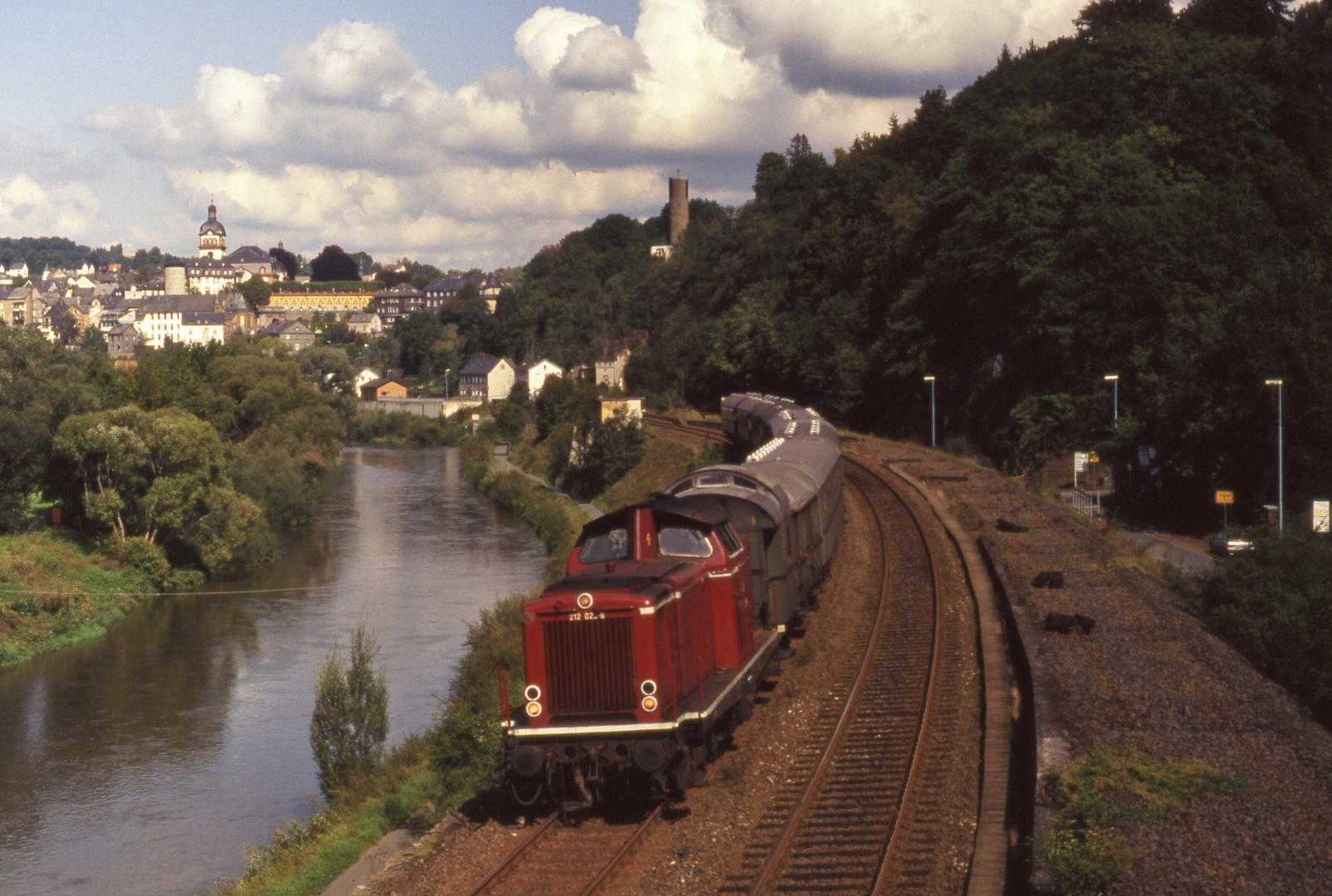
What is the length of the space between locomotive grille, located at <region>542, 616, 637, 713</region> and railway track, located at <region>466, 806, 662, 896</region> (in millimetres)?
1382

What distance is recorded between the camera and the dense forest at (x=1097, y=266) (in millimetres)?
40750

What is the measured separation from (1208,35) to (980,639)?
5587 cm

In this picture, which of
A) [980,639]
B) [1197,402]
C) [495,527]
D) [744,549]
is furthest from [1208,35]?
[744,549]

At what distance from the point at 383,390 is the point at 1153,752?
14037 centimetres

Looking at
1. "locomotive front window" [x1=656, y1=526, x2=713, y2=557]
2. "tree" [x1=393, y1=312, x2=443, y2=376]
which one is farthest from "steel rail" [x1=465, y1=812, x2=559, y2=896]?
"tree" [x1=393, y1=312, x2=443, y2=376]

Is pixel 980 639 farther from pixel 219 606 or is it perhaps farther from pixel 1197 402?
pixel 219 606

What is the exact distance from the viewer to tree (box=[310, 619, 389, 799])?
22.0 meters

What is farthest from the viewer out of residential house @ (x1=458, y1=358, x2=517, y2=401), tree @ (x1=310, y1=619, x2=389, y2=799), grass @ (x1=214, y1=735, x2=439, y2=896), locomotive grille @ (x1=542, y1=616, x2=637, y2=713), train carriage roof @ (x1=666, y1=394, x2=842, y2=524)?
residential house @ (x1=458, y1=358, x2=517, y2=401)

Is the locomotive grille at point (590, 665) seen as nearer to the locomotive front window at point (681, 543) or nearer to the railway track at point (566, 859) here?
the railway track at point (566, 859)

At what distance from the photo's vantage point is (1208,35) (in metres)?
64.0

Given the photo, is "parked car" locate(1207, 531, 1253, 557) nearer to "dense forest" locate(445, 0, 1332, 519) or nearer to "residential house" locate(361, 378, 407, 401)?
"dense forest" locate(445, 0, 1332, 519)

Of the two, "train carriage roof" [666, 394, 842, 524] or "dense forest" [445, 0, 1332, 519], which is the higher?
"dense forest" [445, 0, 1332, 519]

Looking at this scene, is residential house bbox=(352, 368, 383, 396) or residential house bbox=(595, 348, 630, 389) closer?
residential house bbox=(595, 348, 630, 389)

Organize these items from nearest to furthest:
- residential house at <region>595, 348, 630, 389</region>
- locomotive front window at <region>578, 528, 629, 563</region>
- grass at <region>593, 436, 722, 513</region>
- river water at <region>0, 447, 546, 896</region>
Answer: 1. locomotive front window at <region>578, 528, 629, 563</region>
2. river water at <region>0, 447, 546, 896</region>
3. grass at <region>593, 436, 722, 513</region>
4. residential house at <region>595, 348, 630, 389</region>
